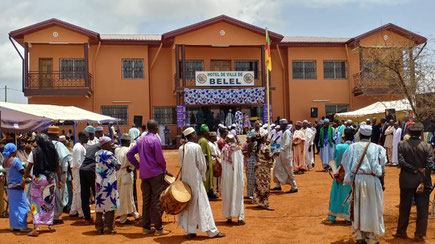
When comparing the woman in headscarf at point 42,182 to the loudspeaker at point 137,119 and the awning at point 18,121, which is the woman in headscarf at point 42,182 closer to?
the awning at point 18,121

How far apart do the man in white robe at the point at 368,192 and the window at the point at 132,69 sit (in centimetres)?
1917

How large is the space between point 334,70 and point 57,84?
51.6 feet

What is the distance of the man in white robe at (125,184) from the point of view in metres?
7.04

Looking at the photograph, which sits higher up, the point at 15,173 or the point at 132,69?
the point at 132,69

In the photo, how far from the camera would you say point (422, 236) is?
5660 millimetres

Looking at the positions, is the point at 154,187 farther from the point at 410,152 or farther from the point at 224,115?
the point at 224,115

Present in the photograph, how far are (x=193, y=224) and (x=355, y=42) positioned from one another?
20689mm

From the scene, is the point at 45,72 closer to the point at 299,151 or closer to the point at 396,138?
the point at 299,151

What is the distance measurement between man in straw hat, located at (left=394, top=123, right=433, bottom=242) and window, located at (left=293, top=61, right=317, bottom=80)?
19.2 m

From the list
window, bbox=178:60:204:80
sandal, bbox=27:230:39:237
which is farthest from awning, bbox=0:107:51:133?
window, bbox=178:60:204:80

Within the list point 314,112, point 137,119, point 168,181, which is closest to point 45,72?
point 137,119

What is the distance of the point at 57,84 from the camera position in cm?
2234

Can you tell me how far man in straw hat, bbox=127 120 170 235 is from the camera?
6109mm

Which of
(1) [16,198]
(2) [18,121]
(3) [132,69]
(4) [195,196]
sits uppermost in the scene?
(3) [132,69]
